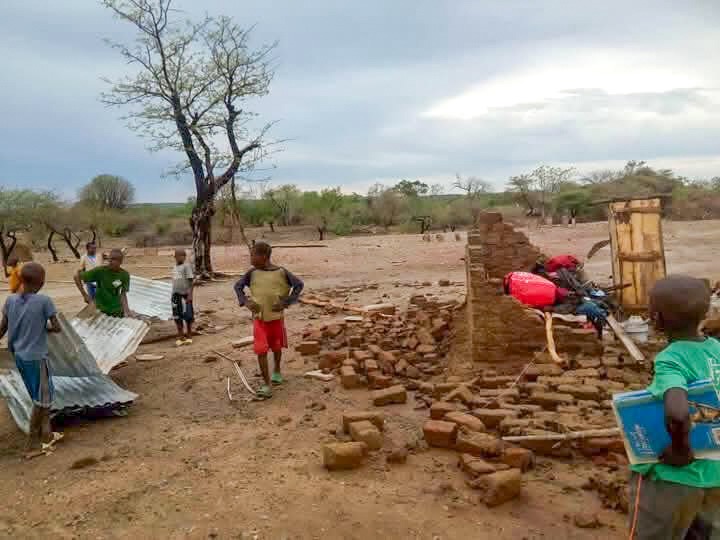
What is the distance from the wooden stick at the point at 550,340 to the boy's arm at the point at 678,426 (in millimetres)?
3643

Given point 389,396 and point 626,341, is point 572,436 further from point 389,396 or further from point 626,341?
point 626,341

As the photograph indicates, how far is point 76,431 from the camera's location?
520cm

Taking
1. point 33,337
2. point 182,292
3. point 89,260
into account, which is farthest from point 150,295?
point 33,337

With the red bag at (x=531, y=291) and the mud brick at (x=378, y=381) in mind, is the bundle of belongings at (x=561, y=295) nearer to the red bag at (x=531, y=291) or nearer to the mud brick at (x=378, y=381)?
the red bag at (x=531, y=291)

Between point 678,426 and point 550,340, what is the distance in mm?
3876

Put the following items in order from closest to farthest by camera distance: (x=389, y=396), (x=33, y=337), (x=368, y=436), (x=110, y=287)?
(x=368, y=436)
(x=33, y=337)
(x=389, y=396)
(x=110, y=287)

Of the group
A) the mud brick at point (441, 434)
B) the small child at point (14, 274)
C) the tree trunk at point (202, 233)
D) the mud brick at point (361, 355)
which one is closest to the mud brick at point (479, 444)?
the mud brick at point (441, 434)

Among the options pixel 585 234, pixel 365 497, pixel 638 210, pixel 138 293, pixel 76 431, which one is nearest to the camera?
pixel 365 497

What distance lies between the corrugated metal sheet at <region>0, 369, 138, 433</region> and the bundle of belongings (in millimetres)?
3962

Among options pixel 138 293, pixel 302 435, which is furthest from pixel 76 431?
pixel 138 293

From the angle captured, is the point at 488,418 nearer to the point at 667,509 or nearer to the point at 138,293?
the point at 667,509

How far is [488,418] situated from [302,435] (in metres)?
1.43

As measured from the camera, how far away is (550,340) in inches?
232

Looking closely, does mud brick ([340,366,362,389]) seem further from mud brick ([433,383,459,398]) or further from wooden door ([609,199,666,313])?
wooden door ([609,199,666,313])
